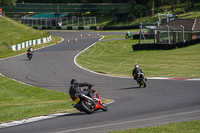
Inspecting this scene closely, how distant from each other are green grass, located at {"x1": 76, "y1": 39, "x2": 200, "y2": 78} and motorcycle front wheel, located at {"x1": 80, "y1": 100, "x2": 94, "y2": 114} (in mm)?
→ 13868

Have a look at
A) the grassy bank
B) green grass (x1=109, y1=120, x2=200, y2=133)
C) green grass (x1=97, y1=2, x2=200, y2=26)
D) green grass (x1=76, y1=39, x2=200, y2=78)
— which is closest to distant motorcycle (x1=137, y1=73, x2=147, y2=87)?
green grass (x1=76, y1=39, x2=200, y2=78)

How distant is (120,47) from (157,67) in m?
22.6

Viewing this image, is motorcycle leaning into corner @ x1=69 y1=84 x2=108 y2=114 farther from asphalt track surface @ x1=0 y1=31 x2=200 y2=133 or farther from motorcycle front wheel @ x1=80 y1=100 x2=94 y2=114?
asphalt track surface @ x1=0 y1=31 x2=200 y2=133

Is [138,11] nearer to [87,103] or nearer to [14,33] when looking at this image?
[14,33]

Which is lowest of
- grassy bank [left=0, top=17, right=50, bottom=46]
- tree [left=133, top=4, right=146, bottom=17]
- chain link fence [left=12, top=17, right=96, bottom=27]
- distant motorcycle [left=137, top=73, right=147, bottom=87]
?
distant motorcycle [left=137, top=73, right=147, bottom=87]

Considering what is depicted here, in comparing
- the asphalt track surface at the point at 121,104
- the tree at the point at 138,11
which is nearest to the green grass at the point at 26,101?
the asphalt track surface at the point at 121,104

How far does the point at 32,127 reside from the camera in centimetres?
1183

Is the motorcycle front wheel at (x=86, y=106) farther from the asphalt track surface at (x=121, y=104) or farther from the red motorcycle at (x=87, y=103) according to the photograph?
the asphalt track surface at (x=121, y=104)

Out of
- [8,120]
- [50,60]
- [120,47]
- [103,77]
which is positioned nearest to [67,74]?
[103,77]

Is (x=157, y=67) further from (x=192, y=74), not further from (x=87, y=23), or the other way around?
(x=87, y=23)

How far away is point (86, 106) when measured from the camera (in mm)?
13297

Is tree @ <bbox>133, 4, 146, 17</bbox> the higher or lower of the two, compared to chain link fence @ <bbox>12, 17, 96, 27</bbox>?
higher

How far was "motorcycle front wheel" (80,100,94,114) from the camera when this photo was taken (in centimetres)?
1311

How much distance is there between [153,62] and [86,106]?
23.8 m
